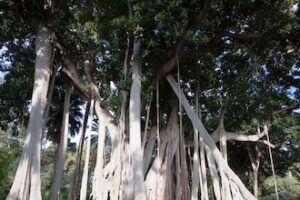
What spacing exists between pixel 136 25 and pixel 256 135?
3.96 meters

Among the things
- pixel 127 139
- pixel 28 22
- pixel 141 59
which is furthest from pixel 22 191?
pixel 28 22

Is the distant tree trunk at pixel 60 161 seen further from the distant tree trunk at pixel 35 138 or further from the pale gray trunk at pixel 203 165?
the pale gray trunk at pixel 203 165

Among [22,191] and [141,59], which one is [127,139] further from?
[22,191]

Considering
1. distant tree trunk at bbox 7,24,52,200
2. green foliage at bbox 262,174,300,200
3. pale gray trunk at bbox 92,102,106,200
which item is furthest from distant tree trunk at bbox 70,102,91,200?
green foliage at bbox 262,174,300,200

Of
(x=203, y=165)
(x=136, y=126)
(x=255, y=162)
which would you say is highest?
(x=136, y=126)

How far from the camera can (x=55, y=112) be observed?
10492mm

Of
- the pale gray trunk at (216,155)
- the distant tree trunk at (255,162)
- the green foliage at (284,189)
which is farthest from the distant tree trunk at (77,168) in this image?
the green foliage at (284,189)

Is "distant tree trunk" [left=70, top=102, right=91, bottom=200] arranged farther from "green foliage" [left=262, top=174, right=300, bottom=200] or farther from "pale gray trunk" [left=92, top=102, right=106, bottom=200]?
"green foliage" [left=262, top=174, right=300, bottom=200]

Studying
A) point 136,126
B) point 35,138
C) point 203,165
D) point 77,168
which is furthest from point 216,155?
point 77,168

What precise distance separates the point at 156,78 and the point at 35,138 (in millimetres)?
2386

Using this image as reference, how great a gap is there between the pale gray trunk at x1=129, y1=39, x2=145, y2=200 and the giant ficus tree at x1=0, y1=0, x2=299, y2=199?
0.7 inches

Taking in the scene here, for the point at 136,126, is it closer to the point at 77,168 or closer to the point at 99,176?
the point at 99,176

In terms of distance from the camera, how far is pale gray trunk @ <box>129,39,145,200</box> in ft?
16.1

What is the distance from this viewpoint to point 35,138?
619 cm
